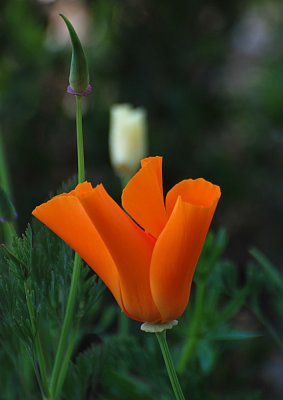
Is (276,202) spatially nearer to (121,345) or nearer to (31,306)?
(121,345)

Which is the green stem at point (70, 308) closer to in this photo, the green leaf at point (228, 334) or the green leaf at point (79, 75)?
the green leaf at point (79, 75)

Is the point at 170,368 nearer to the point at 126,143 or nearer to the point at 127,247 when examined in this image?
the point at 127,247

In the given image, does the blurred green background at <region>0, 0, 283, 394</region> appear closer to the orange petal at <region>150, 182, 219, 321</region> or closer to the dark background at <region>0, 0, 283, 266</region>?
the dark background at <region>0, 0, 283, 266</region>

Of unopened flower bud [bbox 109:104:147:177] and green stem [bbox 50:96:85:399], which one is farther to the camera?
unopened flower bud [bbox 109:104:147:177]

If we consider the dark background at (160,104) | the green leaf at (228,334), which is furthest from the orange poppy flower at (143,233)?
the dark background at (160,104)

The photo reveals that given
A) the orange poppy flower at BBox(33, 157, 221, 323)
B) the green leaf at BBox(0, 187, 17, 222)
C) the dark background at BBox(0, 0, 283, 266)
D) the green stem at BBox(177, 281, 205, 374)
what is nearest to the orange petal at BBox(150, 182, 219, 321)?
the orange poppy flower at BBox(33, 157, 221, 323)

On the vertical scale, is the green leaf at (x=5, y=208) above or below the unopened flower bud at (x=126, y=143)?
above

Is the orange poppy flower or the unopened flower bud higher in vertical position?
the orange poppy flower

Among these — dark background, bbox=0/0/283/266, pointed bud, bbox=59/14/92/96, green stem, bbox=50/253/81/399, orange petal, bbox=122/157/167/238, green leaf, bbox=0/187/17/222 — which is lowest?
dark background, bbox=0/0/283/266
